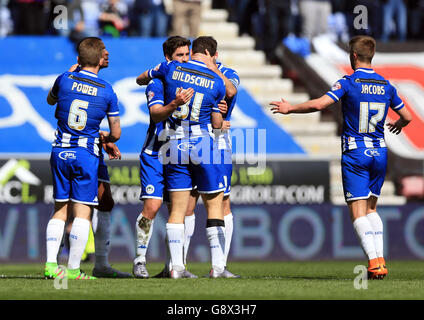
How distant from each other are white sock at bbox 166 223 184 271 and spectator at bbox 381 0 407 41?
1254cm

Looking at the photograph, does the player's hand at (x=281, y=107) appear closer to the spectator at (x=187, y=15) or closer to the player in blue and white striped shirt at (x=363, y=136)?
the player in blue and white striped shirt at (x=363, y=136)

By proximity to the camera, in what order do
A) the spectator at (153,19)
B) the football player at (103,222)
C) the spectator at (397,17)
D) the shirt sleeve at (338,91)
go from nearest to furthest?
the shirt sleeve at (338,91)
the football player at (103,222)
the spectator at (153,19)
the spectator at (397,17)

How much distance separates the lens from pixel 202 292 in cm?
669

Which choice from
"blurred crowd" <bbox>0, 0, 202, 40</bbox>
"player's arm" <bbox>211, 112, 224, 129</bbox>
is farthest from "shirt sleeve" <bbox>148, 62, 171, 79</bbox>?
"blurred crowd" <bbox>0, 0, 202, 40</bbox>

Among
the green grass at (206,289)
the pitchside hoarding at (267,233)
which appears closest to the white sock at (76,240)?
the green grass at (206,289)

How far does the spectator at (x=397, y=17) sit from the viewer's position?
1938 cm

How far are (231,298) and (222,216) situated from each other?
2105mm

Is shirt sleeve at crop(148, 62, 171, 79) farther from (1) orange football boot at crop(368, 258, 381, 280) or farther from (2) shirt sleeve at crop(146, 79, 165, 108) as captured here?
(1) orange football boot at crop(368, 258, 381, 280)

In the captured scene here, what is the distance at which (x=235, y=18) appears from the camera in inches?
791

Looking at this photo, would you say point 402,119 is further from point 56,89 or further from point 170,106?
point 56,89

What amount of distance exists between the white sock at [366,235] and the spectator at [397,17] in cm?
1201

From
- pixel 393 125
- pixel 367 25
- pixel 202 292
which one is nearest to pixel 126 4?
pixel 367 25

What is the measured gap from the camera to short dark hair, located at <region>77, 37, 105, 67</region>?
8102 mm
